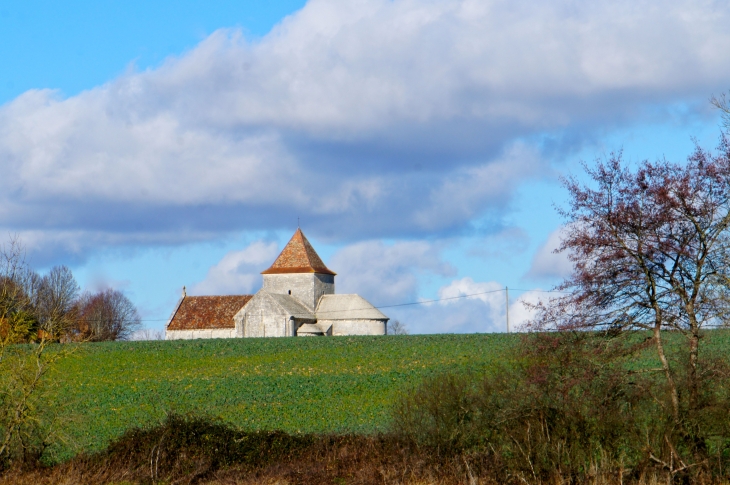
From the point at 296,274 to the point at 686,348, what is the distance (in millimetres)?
60021

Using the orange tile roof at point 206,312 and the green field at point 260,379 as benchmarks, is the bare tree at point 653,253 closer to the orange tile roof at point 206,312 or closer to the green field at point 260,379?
the green field at point 260,379

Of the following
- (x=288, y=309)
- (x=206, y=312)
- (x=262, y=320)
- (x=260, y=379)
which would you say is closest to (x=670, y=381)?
(x=260, y=379)

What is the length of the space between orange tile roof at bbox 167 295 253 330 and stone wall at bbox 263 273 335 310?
287 centimetres

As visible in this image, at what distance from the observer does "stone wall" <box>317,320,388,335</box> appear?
226ft

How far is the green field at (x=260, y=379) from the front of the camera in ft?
81.3

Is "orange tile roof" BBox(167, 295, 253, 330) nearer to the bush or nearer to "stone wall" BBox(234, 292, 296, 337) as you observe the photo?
"stone wall" BBox(234, 292, 296, 337)

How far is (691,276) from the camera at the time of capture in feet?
53.3

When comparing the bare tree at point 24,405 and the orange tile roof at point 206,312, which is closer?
the bare tree at point 24,405

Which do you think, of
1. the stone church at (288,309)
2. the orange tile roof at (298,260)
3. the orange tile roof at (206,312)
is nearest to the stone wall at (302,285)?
the stone church at (288,309)

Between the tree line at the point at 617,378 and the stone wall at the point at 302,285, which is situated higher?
the stone wall at the point at 302,285

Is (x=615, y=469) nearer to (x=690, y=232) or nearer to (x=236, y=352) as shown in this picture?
(x=690, y=232)

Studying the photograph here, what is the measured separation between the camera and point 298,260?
7612 centimetres

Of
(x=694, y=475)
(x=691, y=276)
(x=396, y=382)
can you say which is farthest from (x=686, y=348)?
(x=396, y=382)

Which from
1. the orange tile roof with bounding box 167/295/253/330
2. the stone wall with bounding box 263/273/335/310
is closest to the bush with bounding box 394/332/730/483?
the orange tile roof with bounding box 167/295/253/330
